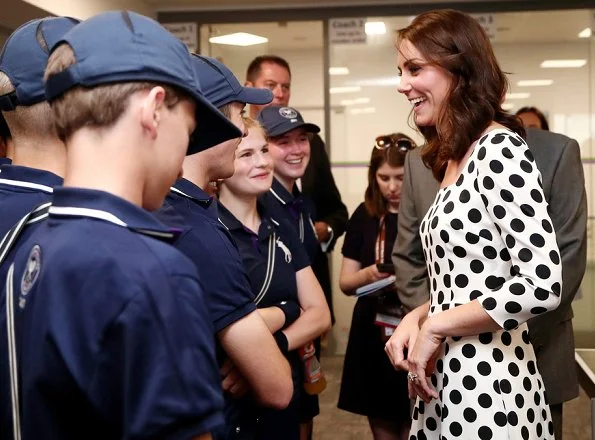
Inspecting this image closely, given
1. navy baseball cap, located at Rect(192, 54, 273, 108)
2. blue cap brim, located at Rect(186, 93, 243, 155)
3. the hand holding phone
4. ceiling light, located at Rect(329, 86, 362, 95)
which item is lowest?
the hand holding phone

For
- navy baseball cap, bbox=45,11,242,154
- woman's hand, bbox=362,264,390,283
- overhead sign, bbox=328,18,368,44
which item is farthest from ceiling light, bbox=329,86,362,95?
Answer: navy baseball cap, bbox=45,11,242,154

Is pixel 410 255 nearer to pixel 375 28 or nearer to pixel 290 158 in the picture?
pixel 290 158

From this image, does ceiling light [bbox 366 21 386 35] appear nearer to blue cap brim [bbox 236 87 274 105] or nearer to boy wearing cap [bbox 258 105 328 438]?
boy wearing cap [bbox 258 105 328 438]

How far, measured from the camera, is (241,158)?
8.00ft

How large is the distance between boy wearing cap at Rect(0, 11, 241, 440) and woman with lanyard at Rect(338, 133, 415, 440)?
2061 mm

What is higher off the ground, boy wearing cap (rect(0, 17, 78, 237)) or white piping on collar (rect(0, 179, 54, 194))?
boy wearing cap (rect(0, 17, 78, 237))

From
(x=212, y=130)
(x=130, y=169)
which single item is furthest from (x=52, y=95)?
(x=212, y=130)

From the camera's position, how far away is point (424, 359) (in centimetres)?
187

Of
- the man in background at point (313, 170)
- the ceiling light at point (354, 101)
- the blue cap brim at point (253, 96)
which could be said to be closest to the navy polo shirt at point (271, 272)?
the blue cap brim at point (253, 96)

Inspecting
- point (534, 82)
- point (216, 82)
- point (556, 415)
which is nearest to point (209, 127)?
point (216, 82)

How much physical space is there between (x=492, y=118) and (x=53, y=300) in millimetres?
1316

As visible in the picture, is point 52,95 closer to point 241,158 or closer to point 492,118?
point 492,118

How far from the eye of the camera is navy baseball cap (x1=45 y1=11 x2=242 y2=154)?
963 mm

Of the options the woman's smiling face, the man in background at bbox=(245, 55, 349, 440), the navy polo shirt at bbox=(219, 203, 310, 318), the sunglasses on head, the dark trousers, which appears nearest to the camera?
the woman's smiling face
